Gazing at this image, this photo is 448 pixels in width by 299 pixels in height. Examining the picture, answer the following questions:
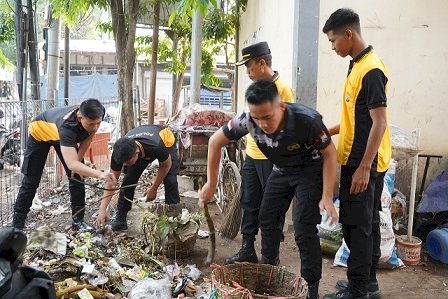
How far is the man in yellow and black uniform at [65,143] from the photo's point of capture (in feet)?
13.7

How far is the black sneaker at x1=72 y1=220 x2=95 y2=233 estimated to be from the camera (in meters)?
4.79

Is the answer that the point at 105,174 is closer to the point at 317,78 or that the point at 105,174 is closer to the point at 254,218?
the point at 254,218

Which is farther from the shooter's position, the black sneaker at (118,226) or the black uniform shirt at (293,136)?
the black sneaker at (118,226)

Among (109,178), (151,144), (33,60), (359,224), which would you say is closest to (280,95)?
(359,224)

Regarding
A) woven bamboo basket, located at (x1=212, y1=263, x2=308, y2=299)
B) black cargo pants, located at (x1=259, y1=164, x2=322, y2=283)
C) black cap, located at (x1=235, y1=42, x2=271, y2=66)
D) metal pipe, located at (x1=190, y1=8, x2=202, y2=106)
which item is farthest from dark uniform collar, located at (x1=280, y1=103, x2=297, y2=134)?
metal pipe, located at (x1=190, y1=8, x2=202, y2=106)

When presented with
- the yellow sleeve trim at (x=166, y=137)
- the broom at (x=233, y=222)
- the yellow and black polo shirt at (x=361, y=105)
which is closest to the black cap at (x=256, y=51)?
the yellow and black polo shirt at (x=361, y=105)

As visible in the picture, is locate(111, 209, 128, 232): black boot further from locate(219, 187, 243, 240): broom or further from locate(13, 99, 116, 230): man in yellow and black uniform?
locate(219, 187, 243, 240): broom

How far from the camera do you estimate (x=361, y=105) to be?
303 cm

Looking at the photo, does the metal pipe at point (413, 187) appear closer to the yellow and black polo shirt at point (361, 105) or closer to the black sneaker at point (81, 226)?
the yellow and black polo shirt at point (361, 105)

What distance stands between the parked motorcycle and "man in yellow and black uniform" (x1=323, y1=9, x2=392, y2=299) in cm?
218

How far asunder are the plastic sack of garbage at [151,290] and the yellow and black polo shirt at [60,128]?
1748mm

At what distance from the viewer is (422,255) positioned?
4535 mm

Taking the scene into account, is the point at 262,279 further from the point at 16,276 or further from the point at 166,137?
the point at 166,137

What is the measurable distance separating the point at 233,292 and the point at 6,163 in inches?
189
